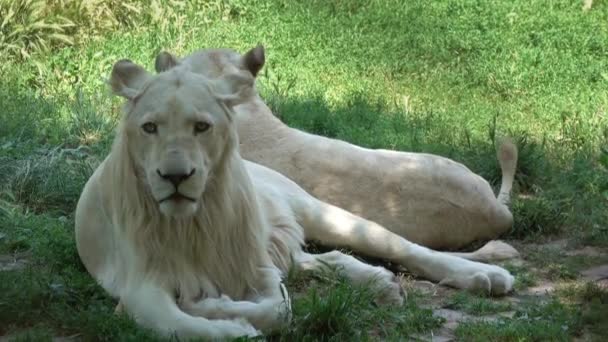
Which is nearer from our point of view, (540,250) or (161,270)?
(161,270)

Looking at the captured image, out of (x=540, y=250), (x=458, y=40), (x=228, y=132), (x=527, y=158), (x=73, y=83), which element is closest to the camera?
(x=228, y=132)

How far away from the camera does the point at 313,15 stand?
1126 cm

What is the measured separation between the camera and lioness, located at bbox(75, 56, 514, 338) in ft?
14.5

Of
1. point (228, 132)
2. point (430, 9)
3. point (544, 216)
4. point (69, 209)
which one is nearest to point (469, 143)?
point (544, 216)

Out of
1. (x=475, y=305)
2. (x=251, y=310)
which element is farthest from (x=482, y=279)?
(x=251, y=310)

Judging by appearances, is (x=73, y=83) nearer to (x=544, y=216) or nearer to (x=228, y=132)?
(x=544, y=216)

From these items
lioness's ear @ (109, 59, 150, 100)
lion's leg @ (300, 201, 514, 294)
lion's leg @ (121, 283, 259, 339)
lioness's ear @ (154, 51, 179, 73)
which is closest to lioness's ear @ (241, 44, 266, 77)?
lioness's ear @ (154, 51, 179, 73)

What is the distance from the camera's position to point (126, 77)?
4.72 m

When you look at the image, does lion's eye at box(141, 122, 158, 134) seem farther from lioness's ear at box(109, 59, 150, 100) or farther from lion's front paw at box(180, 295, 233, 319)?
lion's front paw at box(180, 295, 233, 319)

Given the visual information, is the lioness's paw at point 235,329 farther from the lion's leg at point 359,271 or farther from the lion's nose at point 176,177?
the lion's leg at point 359,271

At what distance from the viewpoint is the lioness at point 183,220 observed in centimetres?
441

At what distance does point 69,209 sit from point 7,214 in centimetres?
37

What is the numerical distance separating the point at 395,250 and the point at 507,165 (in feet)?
4.50

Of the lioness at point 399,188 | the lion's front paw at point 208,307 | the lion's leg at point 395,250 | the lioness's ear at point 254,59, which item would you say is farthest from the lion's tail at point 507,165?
the lion's front paw at point 208,307
